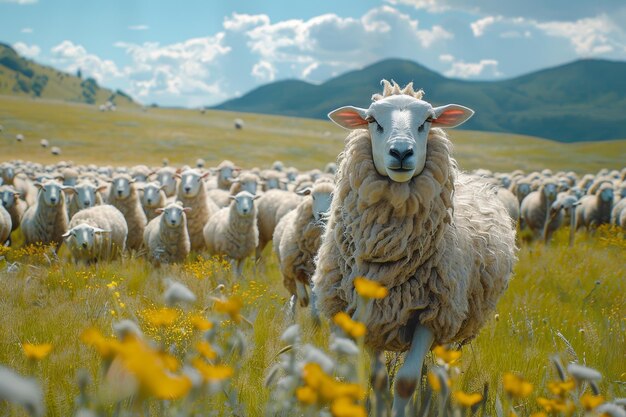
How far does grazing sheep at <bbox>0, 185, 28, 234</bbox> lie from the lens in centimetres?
985

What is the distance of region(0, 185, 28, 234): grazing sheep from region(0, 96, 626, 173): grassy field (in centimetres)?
2506

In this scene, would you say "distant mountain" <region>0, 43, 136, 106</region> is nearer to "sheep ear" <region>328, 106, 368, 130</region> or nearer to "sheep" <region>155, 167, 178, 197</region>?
"sheep" <region>155, 167, 178, 197</region>

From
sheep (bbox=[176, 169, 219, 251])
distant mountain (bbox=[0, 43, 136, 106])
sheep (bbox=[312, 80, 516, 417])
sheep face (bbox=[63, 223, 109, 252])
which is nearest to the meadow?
sheep face (bbox=[63, 223, 109, 252])

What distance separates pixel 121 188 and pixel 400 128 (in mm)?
7355

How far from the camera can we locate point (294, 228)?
592 centimetres

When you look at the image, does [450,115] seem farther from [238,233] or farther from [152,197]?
[152,197]

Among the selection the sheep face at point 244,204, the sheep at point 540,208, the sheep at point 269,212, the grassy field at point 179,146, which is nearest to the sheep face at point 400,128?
the sheep face at point 244,204

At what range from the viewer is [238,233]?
833 cm

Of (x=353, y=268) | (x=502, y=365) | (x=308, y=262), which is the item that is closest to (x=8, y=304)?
(x=308, y=262)

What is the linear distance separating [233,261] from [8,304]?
3939mm

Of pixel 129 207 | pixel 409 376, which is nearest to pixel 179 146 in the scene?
pixel 129 207

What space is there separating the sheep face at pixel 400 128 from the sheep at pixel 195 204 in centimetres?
625

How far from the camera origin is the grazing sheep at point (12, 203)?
9852mm

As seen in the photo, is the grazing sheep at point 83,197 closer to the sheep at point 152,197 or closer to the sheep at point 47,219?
the sheep at point 47,219
